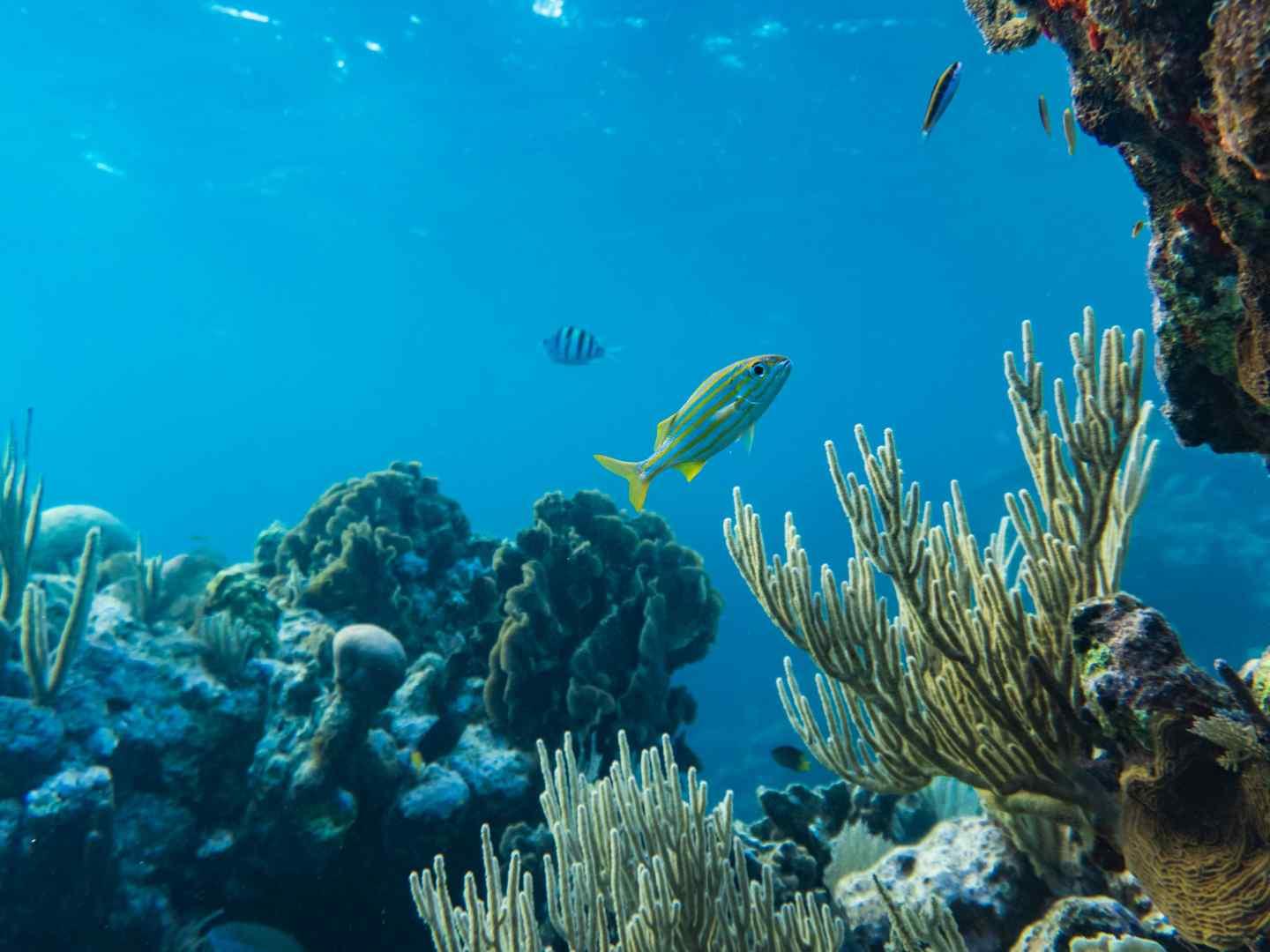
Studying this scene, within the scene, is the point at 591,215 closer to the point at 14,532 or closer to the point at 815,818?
the point at 14,532

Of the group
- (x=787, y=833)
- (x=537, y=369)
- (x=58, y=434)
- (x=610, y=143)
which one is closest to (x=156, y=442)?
(x=58, y=434)

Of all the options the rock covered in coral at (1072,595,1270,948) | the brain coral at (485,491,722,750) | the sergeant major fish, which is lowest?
the rock covered in coral at (1072,595,1270,948)

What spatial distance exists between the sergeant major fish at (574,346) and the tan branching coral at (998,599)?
5185mm

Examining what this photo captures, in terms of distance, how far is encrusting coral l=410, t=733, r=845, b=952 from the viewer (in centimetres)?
226

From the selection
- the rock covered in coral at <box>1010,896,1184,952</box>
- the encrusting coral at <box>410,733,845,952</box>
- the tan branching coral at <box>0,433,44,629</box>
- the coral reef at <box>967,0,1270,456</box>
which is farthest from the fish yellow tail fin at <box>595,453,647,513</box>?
the tan branching coral at <box>0,433,44,629</box>

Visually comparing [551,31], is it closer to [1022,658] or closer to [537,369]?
[1022,658]

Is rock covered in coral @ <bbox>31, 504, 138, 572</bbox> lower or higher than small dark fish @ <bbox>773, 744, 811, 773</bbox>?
higher

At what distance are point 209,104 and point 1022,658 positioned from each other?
28.6 m

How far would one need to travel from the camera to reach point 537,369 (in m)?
63.5

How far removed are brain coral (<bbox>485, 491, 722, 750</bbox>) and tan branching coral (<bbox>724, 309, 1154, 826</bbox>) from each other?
3533 mm

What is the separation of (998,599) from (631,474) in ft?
5.34

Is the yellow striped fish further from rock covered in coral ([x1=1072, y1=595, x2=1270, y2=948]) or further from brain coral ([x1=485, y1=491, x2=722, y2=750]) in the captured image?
brain coral ([x1=485, y1=491, x2=722, y2=750])

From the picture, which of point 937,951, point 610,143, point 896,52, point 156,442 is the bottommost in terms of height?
point 937,951

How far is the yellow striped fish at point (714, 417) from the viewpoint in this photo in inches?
127
